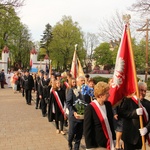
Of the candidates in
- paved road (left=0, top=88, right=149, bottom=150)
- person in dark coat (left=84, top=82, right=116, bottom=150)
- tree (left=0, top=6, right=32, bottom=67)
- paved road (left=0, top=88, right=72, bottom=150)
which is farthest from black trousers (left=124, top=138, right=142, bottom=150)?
tree (left=0, top=6, right=32, bottom=67)

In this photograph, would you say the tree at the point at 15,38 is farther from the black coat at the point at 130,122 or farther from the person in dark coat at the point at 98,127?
the person in dark coat at the point at 98,127

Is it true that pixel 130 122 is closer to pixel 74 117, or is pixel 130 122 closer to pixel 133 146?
pixel 133 146

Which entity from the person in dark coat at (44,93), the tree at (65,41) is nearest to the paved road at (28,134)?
the person in dark coat at (44,93)

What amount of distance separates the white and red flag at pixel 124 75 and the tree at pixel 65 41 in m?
58.9

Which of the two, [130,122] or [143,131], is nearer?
[143,131]

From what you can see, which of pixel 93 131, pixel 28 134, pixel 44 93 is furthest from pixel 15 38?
pixel 93 131

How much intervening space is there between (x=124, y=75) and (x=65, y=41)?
195 feet

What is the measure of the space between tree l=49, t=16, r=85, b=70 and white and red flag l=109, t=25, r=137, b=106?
58902 mm

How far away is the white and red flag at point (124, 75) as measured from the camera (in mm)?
4699

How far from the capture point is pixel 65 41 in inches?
2511

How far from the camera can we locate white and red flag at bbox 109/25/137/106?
4.70 meters

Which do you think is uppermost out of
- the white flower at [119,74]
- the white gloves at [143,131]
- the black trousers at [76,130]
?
the white flower at [119,74]

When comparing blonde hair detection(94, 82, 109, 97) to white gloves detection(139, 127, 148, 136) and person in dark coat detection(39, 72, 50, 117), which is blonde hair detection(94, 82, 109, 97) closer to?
white gloves detection(139, 127, 148, 136)

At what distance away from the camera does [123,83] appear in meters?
4.76
